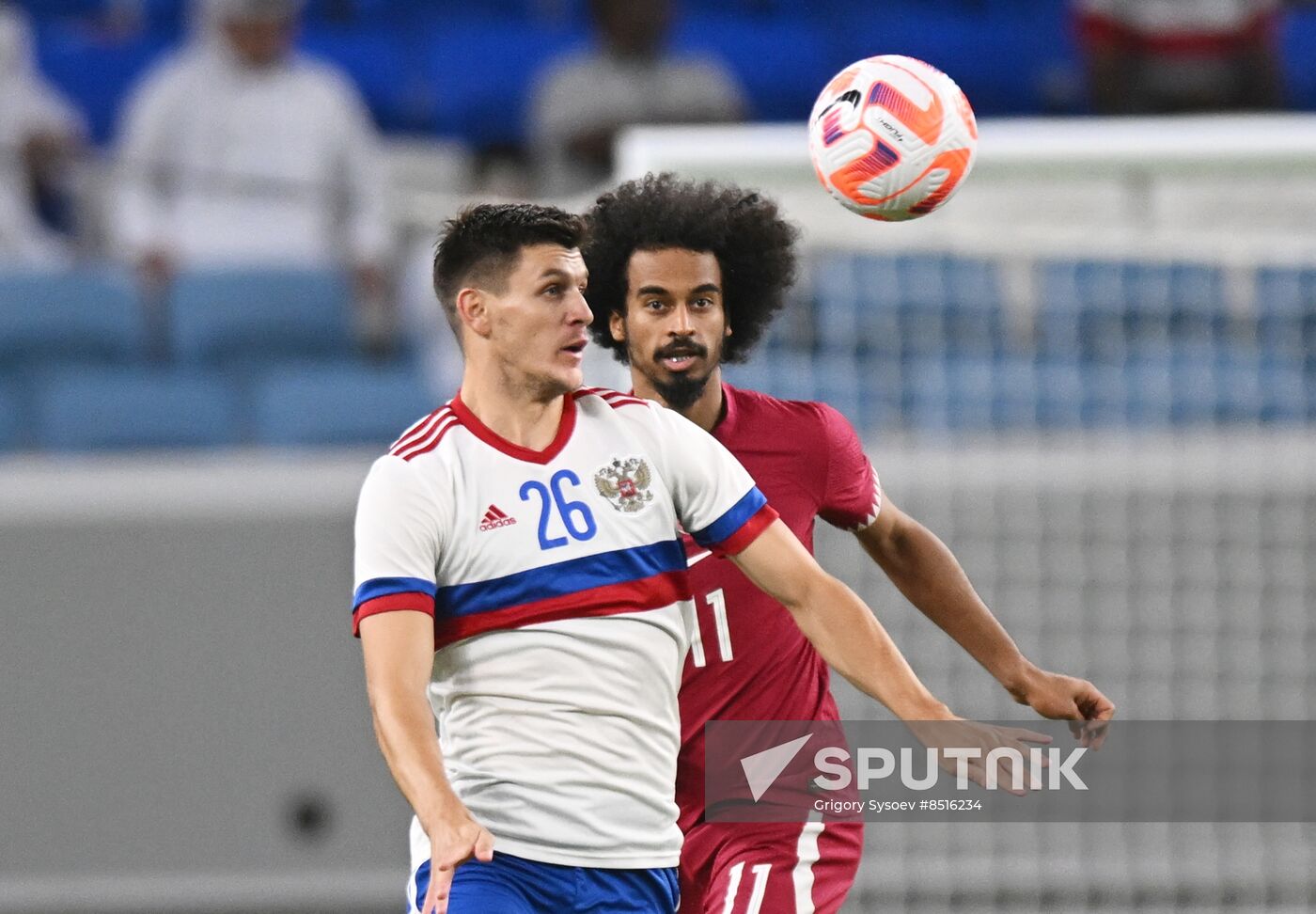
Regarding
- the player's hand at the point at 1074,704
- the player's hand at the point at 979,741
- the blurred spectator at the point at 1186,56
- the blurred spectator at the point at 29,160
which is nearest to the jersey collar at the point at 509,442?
the player's hand at the point at 979,741

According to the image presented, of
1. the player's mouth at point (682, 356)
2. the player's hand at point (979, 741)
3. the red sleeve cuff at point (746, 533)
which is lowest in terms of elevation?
the player's hand at point (979, 741)

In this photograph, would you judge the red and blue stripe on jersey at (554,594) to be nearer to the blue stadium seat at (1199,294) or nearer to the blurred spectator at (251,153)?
the blue stadium seat at (1199,294)

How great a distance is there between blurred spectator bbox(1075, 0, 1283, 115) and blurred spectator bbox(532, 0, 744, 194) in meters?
1.87

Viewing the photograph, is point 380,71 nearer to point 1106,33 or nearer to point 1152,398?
point 1106,33

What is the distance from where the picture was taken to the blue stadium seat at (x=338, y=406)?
8.53 m

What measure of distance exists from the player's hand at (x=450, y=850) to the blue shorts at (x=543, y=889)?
241 mm

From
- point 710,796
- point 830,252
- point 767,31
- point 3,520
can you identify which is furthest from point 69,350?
point 710,796

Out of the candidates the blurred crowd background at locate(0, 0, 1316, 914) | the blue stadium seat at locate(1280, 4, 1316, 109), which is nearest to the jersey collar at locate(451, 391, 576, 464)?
the blurred crowd background at locate(0, 0, 1316, 914)

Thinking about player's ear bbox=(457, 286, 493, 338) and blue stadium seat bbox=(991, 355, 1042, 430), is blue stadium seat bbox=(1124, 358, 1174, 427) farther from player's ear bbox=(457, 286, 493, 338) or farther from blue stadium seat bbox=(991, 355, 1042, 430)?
player's ear bbox=(457, 286, 493, 338)

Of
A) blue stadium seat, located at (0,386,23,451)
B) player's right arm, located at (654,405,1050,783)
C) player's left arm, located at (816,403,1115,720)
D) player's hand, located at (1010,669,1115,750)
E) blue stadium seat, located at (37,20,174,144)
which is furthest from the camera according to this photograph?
blue stadium seat, located at (37,20,174,144)

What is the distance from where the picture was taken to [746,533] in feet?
13.0

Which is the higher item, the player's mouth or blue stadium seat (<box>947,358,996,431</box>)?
the player's mouth

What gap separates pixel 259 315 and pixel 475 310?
5.07 metres

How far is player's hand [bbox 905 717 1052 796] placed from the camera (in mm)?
3709
